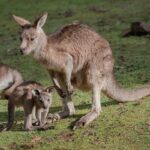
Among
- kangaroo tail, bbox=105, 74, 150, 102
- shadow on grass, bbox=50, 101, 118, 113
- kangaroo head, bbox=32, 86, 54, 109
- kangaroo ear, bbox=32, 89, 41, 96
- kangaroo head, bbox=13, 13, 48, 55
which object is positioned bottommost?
shadow on grass, bbox=50, 101, 118, 113

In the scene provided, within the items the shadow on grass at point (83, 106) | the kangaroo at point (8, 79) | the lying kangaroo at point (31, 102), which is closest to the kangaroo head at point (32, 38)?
the lying kangaroo at point (31, 102)

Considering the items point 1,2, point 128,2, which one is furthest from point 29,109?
point 1,2

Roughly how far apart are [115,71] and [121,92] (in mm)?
2348

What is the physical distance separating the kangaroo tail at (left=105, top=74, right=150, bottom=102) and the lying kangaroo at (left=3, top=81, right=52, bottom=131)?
40.8 inches

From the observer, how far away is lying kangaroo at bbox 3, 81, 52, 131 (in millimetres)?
7703

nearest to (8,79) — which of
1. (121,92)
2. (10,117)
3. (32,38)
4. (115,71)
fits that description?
(32,38)

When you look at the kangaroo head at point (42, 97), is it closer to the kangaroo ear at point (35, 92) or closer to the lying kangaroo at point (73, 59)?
the kangaroo ear at point (35, 92)

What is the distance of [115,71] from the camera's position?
36.0 ft

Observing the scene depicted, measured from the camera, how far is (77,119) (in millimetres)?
8109

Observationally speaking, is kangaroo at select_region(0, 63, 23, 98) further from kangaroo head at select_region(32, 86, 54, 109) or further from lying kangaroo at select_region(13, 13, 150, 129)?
kangaroo head at select_region(32, 86, 54, 109)

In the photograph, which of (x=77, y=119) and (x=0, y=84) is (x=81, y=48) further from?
(x=0, y=84)

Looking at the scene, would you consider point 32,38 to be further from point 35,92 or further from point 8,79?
point 8,79

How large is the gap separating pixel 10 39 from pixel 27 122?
769 cm

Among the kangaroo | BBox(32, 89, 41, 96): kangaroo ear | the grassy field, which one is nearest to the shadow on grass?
the grassy field
